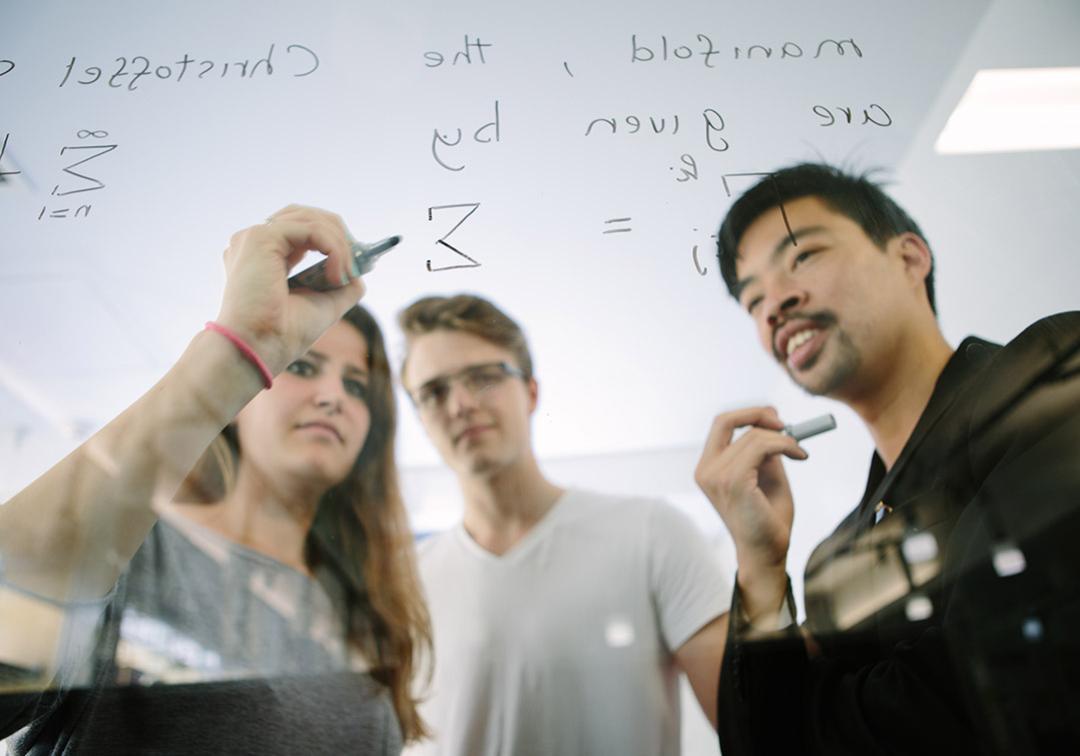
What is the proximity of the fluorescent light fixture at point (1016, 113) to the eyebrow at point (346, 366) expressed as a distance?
1.80ft

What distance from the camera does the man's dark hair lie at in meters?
0.63

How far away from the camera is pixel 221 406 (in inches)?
21.8

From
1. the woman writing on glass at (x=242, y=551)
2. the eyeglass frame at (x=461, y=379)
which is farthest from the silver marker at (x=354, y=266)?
the eyeglass frame at (x=461, y=379)

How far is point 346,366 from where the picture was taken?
1.94ft

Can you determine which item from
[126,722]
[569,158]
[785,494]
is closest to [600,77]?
[569,158]

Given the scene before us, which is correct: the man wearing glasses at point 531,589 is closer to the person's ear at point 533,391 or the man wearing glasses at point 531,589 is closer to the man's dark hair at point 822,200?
the person's ear at point 533,391

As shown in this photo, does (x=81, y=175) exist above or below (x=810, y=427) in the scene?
above

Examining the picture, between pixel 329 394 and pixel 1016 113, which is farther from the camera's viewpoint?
pixel 1016 113

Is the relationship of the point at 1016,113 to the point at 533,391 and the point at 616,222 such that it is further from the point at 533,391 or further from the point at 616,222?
the point at 533,391

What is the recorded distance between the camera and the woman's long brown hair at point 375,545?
20.5 inches

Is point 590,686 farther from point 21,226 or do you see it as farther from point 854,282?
point 21,226

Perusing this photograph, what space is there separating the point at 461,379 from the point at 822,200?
35 centimetres

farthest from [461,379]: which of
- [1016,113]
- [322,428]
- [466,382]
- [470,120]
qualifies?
[1016,113]

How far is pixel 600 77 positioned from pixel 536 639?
0.52 meters
